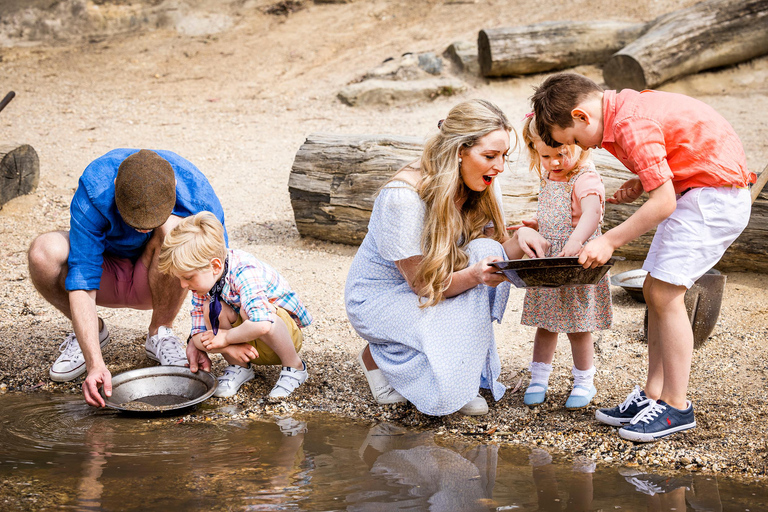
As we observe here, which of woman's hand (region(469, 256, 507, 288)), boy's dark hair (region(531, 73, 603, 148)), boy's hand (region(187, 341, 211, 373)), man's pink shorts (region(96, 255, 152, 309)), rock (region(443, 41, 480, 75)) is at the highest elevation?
boy's dark hair (region(531, 73, 603, 148))

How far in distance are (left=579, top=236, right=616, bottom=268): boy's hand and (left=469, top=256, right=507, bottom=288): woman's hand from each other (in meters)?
0.38

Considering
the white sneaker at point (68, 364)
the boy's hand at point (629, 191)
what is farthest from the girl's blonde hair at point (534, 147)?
the white sneaker at point (68, 364)

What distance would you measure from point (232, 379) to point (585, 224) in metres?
1.82

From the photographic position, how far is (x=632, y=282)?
4.56 m

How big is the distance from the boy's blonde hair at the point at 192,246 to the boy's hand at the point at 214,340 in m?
0.35

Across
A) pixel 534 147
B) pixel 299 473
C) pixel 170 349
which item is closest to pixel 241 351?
pixel 170 349

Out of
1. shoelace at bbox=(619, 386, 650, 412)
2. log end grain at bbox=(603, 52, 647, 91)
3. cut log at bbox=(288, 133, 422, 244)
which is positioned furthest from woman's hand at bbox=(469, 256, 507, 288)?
log end grain at bbox=(603, 52, 647, 91)

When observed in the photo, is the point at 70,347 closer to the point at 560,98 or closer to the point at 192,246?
the point at 192,246

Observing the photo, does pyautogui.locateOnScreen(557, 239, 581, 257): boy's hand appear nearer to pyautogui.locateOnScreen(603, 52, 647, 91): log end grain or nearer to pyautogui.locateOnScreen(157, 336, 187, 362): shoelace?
pyautogui.locateOnScreen(157, 336, 187, 362): shoelace

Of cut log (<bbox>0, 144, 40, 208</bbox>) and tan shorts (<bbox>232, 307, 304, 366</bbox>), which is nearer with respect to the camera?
tan shorts (<bbox>232, 307, 304, 366</bbox>)

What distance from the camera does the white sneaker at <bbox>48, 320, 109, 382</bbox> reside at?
364 cm

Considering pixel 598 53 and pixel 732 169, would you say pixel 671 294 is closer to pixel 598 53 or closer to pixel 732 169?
pixel 732 169

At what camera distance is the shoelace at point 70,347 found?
147 inches

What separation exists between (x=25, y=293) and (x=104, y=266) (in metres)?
1.44
